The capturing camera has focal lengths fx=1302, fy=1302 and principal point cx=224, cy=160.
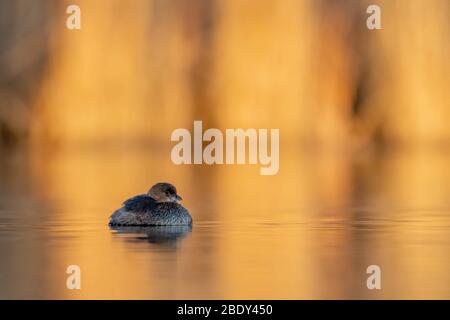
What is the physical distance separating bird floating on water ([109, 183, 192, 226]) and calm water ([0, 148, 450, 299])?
208 millimetres

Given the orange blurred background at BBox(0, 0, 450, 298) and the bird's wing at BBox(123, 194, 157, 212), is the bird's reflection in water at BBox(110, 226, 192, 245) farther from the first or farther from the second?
the orange blurred background at BBox(0, 0, 450, 298)

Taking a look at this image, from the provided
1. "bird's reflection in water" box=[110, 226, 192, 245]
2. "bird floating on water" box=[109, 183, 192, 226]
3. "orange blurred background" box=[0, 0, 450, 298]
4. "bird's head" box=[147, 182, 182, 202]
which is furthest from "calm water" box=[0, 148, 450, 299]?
"orange blurred background" box=[0, 0, 450, 298]

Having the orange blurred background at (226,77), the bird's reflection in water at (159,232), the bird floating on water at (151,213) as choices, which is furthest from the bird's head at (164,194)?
the orange blurred background at (226,77)

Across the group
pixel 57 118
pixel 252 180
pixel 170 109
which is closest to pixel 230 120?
pixel 170 109

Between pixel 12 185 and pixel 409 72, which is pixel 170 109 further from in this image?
pixel 12 185

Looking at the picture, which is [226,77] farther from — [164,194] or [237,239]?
[237,239]

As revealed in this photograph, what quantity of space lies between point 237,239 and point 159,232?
0.83 meters

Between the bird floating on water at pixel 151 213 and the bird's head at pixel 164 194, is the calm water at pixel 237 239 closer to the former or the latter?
the bird floating on water at pixel 151 213

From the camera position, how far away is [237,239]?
1097 centimetres

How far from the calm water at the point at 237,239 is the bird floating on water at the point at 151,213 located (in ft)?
0.68

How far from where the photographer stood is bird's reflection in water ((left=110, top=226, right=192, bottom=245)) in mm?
10789

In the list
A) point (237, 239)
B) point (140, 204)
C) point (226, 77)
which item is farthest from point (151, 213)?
point (226, 77)

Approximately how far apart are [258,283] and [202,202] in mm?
7139

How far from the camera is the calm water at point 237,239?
819cm
